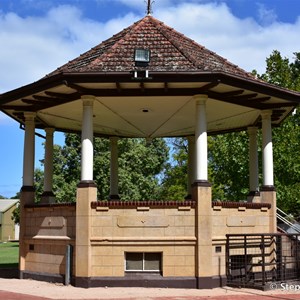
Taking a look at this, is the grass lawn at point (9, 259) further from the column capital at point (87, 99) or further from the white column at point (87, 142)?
the column capital at point (87, 99)

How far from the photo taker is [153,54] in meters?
15.5

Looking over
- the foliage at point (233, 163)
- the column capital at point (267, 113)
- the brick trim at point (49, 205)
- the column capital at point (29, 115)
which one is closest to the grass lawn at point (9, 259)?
the brick trim at point (49, 205)

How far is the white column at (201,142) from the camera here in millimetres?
14820

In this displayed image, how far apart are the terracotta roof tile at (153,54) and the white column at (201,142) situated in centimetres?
99

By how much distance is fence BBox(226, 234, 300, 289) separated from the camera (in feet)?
48.1

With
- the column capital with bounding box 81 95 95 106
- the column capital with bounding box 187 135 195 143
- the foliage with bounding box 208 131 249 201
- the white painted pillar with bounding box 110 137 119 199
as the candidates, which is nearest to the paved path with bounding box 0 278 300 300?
the column capital with bounding box 81 95 95 106

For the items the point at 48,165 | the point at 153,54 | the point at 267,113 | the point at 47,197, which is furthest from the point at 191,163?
the point at 153,54

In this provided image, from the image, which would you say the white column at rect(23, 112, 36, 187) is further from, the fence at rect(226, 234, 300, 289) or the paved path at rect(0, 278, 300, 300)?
the fence at rect(226, 234, 300, 289)

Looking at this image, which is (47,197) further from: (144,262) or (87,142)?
(144,262)

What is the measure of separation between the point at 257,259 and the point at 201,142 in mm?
3975

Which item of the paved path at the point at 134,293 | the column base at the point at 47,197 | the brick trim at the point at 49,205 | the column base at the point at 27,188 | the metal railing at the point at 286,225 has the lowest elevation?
the paved path at the point at 134,293

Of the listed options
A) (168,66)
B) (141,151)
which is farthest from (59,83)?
(141,151)

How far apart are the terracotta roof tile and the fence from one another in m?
4.63

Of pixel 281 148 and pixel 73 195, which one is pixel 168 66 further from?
pixel 73 195
